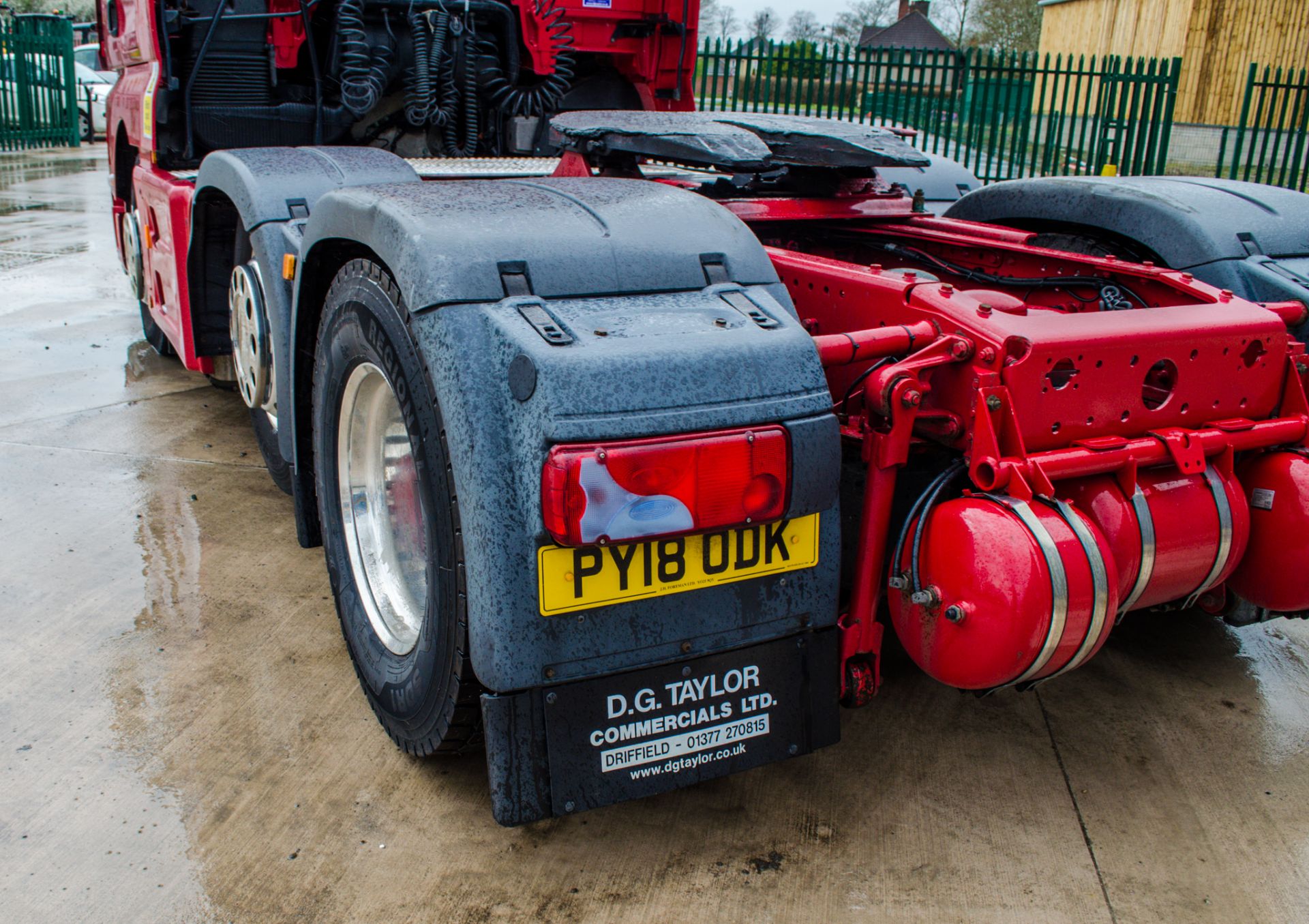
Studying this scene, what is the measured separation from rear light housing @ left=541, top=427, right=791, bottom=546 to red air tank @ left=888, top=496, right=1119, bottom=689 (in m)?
0.40

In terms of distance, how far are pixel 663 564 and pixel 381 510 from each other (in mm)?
1075

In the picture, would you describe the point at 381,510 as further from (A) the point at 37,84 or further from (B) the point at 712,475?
(A) the point at 37,84

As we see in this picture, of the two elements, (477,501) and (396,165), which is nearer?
(477,501)

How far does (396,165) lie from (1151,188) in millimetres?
2185

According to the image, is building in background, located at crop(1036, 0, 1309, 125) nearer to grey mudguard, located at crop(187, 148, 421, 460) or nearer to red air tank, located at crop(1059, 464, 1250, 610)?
grey mudguard, located at crop(187, 148, 421, 460)

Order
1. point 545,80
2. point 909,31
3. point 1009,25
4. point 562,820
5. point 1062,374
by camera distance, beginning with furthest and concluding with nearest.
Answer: point 909,31, point 1009,25, point 545,80, point 562,820, point 1062,374

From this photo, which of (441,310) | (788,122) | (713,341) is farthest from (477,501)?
(788,122)

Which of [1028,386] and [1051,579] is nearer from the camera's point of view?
[1051,579]

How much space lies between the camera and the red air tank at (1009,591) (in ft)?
6.29

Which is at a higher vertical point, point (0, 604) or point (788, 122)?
point (788, 122)

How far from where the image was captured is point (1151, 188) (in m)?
3.19

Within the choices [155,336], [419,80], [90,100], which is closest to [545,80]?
[419,80]

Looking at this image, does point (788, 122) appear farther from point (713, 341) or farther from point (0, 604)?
point (0, 604)

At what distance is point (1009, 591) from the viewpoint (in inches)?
75.2
